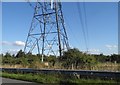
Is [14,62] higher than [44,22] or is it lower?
lower

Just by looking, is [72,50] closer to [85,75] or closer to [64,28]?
[64,28]

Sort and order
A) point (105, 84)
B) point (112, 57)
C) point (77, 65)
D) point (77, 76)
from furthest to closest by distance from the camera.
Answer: point (112, 57), point (77, 65), point (77, 76), point (105, 84)

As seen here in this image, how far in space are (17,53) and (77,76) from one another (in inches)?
1966

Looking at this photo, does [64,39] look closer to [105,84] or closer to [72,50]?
[72,50]

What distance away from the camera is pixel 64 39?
57906mm

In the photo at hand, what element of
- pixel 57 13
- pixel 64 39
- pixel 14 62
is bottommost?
pixel 14 62

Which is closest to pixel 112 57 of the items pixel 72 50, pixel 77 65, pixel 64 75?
pixel 72 50

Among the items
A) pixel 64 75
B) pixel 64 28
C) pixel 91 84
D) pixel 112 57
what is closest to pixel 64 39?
pixel 64 28

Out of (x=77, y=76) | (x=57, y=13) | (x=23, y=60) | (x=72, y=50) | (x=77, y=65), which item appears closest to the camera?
(x=77, y=76)

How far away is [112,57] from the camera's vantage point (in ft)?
252

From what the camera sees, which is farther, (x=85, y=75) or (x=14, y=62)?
(x=14, y=62)

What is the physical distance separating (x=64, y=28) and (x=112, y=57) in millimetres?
23581

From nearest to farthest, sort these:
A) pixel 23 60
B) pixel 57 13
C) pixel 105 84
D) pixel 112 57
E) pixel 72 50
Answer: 1. pixel 105 84
2. pixel 72 50
3. pixel 23 60
4. pixel 57 13
5. pixel 112 57

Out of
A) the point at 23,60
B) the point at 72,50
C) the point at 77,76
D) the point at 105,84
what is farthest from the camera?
the point at 23,60
